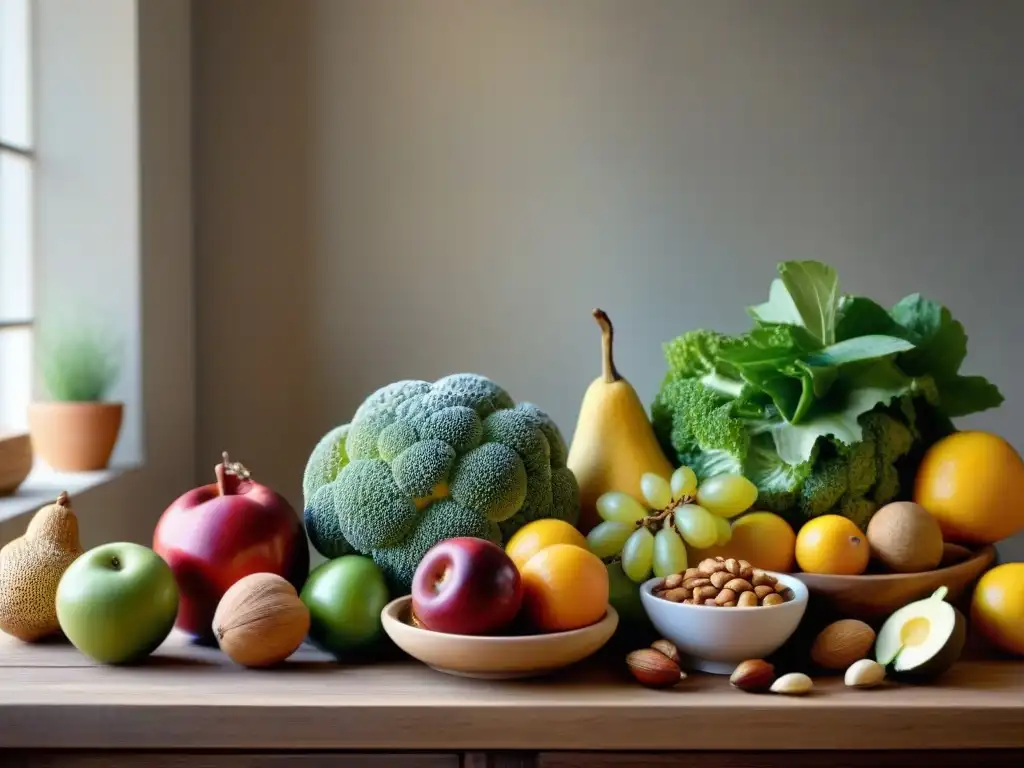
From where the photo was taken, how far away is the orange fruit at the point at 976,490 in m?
0.90

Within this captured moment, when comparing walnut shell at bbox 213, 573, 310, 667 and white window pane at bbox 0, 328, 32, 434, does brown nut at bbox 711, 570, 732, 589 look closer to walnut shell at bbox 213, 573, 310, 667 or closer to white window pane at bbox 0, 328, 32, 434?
walnut shell at bbox 213, 573, 310, 667

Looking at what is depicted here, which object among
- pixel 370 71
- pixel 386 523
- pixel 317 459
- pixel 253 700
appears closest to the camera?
pixel 253 700

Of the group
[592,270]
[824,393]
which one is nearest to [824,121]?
[592,270]

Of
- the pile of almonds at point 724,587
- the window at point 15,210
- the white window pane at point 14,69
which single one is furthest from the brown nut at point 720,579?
the white window pane at point 14,69

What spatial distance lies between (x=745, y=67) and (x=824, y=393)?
4.77 ft

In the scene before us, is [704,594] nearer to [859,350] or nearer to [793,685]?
[793,685]

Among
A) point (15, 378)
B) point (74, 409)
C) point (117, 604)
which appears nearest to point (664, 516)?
point (117, 604)

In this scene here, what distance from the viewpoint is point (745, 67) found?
218 cm

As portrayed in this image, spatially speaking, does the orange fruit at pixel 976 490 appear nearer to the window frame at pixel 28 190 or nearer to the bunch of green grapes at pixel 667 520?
the bunch of green grapes at pixel 667 520

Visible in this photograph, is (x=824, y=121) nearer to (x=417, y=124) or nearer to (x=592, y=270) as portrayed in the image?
(x=592, y=270)

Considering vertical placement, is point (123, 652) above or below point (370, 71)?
below

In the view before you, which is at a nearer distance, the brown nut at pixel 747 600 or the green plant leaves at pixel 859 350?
the brown nut at pixel 747 600

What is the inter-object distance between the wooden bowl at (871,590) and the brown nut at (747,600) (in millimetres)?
86

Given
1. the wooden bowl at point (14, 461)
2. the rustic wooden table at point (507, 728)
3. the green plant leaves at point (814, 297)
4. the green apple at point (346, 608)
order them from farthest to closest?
the wooden bowl at point (14, 461)
the green plant leaves at point (814, 297)
the green apple at point (346, 608)
the rustic wooden table at point (507, 728)
